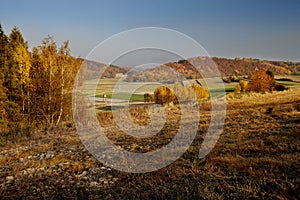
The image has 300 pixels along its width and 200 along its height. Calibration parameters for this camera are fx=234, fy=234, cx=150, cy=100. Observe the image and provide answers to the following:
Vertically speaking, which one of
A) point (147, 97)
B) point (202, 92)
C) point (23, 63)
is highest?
point (23, 63)

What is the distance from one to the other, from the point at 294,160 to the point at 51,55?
18.7 metres

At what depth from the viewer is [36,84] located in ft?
67.3

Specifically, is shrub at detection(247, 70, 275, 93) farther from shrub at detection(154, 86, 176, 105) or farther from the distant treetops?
shrub at detection(154, 86, 176, 105)

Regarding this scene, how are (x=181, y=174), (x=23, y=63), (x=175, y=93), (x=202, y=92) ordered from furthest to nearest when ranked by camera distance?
(x=202, y=92)
(x=175, y=93)
(x=23, y=63)
(x=181, y=174)

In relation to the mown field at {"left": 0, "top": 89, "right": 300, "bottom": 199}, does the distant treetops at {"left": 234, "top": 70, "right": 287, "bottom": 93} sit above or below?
above

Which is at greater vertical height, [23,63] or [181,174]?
[23,63]

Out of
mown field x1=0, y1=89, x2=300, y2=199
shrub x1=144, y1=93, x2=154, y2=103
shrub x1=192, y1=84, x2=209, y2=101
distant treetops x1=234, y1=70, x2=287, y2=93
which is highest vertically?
distant treetops x1=234, y1=70, x2=287, y2=93

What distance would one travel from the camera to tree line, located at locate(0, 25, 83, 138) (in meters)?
19.8

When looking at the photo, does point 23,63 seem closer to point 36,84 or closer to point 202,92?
point 36,84

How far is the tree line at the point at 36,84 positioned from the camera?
64.9 ft

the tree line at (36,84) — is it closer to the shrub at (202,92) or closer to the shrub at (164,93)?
the shrub at (164,93)

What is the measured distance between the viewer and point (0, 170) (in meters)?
7.46

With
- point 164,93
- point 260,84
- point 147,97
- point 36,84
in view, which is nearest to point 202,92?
point 164,93

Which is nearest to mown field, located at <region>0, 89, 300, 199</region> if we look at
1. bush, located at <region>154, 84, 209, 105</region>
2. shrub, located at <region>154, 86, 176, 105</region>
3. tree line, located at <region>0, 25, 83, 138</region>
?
tree line, located at <region>0, 25, 83, 138</region>
